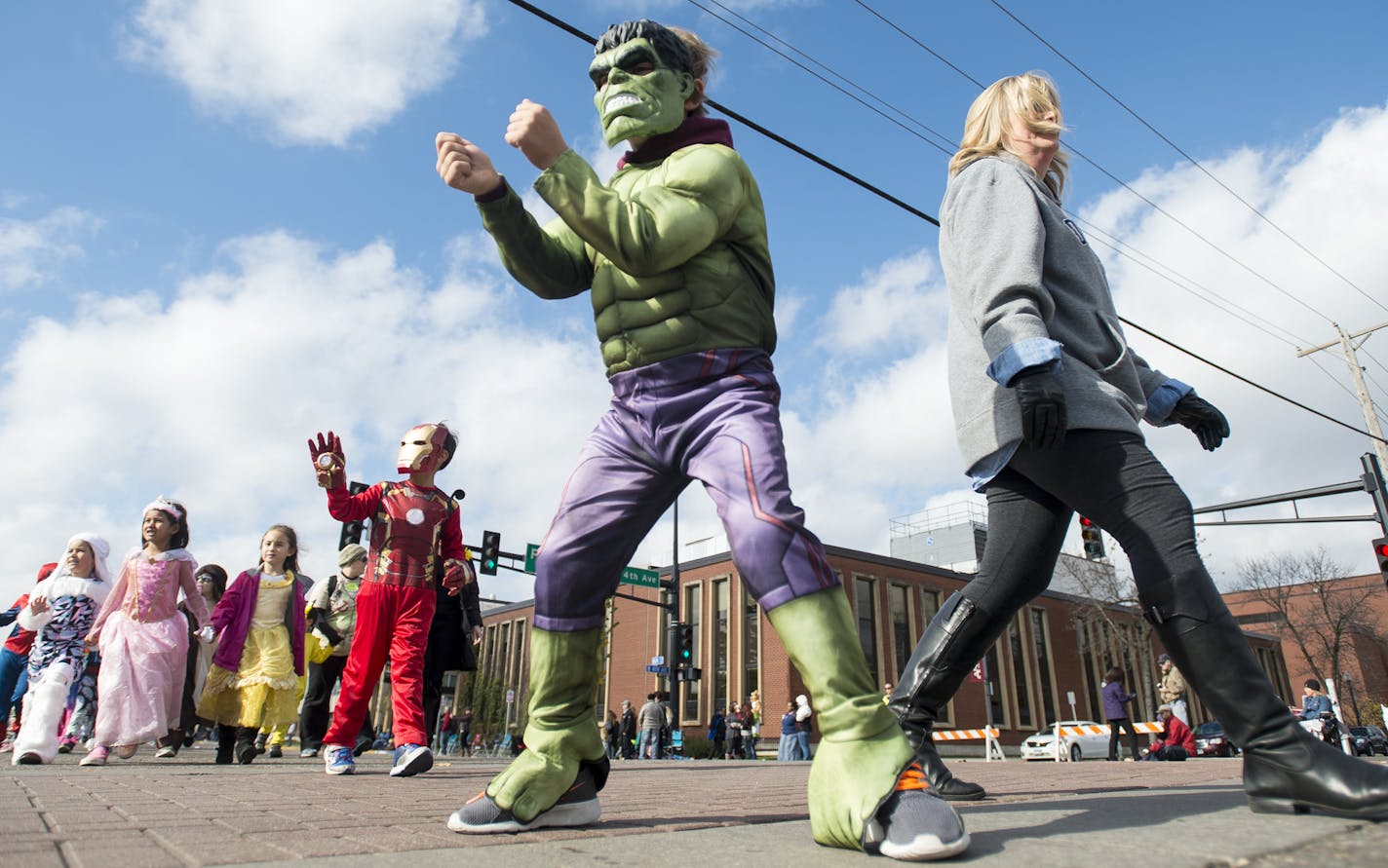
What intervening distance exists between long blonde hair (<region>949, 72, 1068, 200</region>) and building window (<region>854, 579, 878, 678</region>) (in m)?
35.8

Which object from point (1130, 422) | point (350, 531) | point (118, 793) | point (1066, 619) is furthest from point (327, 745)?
point (1066, 619)

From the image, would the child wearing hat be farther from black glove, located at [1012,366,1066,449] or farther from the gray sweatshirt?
black glove, located at [1012,366,1066,449]

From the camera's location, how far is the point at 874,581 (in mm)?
39125

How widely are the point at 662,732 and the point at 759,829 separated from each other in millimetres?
23892

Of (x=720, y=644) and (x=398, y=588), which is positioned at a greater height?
(x=720, y=644)

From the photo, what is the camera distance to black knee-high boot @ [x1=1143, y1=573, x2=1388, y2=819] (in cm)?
180

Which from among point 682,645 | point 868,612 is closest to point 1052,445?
point 682,645

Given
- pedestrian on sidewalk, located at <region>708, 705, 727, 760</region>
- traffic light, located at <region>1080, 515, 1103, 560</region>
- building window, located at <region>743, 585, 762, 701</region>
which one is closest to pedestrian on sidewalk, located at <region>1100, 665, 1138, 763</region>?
traffic light, located at <region>1080, 515, 1103, 560</region>

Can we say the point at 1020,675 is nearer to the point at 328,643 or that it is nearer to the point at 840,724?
the point at 328,643

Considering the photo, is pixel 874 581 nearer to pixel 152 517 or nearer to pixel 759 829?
pixel 152 517

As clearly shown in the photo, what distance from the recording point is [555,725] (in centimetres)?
208

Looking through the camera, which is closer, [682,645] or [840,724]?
[840,724]

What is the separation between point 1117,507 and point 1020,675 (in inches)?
1745

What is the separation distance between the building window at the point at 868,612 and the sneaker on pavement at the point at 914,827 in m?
36.9
